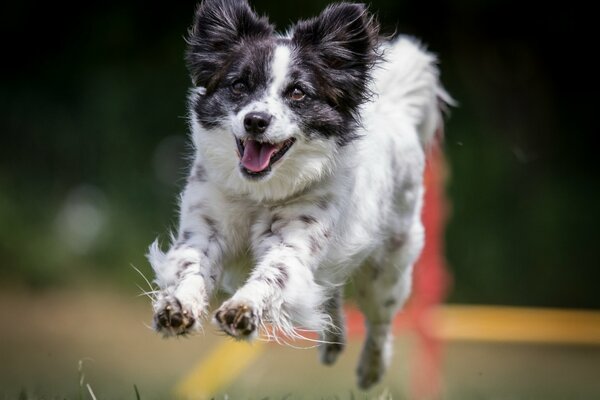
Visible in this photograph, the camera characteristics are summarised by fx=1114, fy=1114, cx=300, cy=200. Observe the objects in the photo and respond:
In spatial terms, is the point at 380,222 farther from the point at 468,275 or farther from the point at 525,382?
the point at 468,275

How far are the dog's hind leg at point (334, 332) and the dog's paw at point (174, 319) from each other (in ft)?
4.24

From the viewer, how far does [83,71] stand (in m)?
13.6

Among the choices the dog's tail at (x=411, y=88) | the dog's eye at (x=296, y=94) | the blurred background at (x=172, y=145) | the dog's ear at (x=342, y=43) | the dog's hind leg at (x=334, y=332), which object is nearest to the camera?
the dog's eye at (x=296, y=94)

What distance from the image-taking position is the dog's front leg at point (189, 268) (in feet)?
13.8

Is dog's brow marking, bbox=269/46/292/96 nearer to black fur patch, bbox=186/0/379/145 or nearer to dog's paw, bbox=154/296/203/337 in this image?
black fur patch, bbox=186/0/379/145

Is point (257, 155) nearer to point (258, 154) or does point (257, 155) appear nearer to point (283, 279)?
point (258, 154)

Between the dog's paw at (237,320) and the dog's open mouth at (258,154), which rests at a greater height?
the dog's open mouth at (258,154)

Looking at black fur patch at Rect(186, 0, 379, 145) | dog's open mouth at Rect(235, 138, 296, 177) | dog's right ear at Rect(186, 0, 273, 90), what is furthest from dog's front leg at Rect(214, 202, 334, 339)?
dog's right ear at Rect(186, 0, 273, 90)

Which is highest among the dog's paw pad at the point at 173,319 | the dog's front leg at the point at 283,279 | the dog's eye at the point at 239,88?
the dog's eye at the point at 239,88

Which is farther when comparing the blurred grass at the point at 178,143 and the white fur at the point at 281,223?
the blurred grass at the point at 178,143

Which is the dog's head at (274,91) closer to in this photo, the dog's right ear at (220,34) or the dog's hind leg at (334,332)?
the dog's right ear at (220,34)

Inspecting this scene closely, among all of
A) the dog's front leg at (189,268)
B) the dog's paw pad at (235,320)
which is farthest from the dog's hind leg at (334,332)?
the dog's paw pad at (235,320)

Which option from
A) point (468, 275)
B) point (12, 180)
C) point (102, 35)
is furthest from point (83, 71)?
point (468, 275)

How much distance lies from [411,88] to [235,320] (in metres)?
2.46
